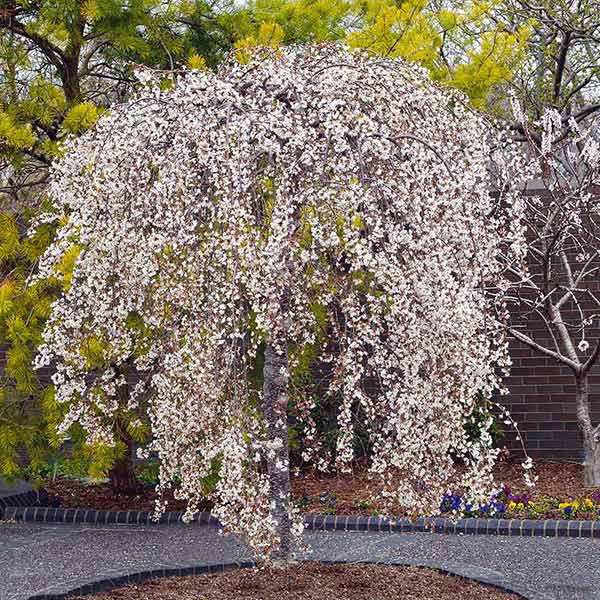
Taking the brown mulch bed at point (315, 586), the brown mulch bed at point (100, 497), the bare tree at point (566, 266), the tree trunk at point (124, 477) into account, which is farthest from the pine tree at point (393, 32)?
the brown mulch bed at point (315, 586)

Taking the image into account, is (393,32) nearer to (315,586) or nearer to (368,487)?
(368,487)

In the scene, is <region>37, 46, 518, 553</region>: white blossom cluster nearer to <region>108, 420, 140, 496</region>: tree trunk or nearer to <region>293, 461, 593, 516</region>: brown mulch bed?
<region>293, 461, 593, 516</region>: brown mulch bed

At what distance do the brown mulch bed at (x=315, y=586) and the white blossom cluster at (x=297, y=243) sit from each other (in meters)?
0.36

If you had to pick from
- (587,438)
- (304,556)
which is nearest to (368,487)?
(587,438)

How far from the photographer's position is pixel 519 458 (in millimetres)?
8016

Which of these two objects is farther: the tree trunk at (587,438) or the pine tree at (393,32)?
the pine tree at (393,32)

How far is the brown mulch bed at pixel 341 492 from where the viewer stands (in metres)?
6.86

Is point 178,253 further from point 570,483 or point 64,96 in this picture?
point 570,483

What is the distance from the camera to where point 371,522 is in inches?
256

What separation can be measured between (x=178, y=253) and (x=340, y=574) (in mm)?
1669

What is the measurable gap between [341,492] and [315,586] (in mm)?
2962

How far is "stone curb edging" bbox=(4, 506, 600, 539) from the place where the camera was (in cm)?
615

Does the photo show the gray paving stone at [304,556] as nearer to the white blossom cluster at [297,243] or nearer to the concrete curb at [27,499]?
the concrete curb at [27,499]

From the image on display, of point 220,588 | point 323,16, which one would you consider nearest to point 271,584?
point 220,588
